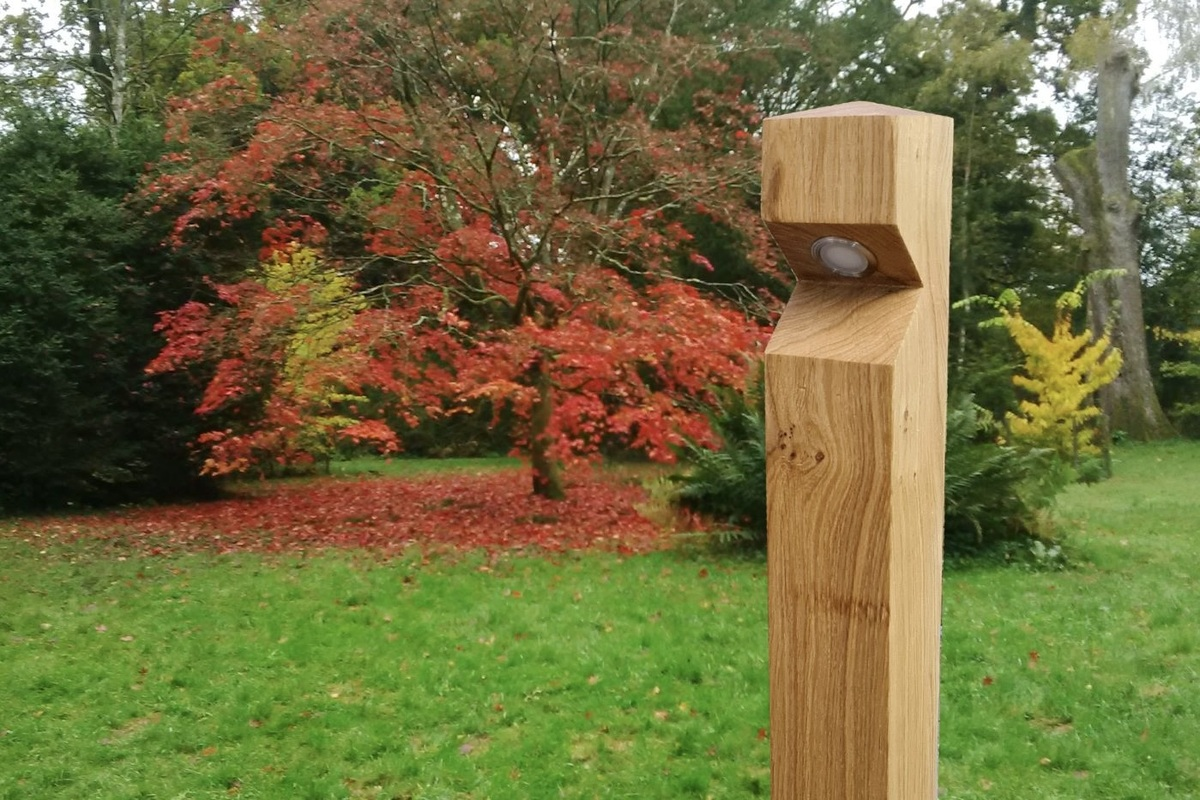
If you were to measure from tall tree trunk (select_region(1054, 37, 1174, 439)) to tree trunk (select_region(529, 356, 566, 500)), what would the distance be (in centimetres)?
1016

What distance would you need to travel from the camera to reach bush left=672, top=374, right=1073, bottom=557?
631 cm

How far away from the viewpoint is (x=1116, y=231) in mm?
15688

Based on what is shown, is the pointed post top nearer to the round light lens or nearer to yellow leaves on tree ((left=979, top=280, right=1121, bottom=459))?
the round light lens

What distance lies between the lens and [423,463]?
1497cm

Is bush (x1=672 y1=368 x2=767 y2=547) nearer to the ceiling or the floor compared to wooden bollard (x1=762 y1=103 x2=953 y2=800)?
nearer to the floor

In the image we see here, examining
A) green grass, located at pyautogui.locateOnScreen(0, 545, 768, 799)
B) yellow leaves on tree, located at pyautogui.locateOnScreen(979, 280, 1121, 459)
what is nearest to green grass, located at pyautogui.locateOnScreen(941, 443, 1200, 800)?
green grass, located at pyautogui.locateOnScreen(0, 545, 768, 799)

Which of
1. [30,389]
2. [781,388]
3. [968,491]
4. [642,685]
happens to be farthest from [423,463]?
[781,388]

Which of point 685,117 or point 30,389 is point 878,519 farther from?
point 685,117

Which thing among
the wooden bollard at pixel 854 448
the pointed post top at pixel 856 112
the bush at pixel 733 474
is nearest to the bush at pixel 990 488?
the bush at pixel 733 474

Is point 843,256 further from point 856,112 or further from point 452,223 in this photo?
point 452,223

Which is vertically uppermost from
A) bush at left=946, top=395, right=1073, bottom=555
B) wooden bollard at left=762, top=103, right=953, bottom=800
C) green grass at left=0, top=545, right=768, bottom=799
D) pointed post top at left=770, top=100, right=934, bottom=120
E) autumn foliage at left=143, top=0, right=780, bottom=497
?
autumn foliage at left=143, top=0, right=780, bottom=497

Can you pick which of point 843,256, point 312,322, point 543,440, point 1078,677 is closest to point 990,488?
point 1078,677

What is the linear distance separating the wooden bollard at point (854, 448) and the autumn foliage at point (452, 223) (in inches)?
231

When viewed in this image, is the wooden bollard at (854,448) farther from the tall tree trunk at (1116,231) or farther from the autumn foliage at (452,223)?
the tall tree trunk at (1116,231)
